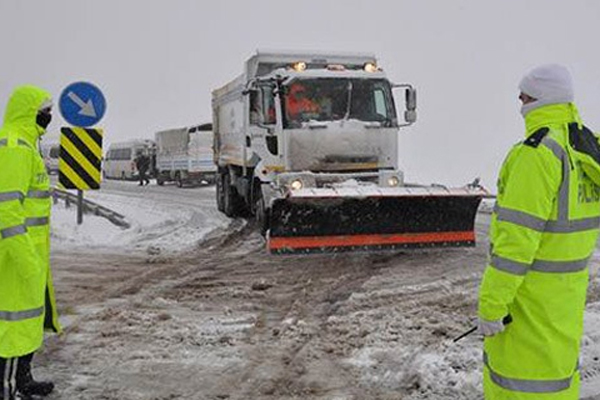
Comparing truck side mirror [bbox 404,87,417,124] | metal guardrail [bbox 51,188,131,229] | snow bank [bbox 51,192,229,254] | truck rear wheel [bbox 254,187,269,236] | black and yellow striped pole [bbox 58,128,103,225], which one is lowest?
snow bank [bbox 51,192,229,254]

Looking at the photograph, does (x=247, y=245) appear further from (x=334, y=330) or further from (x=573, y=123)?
(x=573, y=123)

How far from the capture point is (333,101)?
11609 mm

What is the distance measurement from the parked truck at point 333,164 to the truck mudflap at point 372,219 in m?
0.01

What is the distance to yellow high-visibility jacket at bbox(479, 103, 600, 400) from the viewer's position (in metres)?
2.98

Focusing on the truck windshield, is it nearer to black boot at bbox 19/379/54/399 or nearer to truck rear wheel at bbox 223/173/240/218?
Answer: truck rear wheel at bbox 223/173/240/218

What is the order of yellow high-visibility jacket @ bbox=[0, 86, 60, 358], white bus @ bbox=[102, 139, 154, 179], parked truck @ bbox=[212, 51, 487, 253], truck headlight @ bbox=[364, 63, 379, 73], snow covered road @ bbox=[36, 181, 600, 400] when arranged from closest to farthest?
yellow high-visibility jacket @ bbox=[0, 86, 60, 358] < snow covered road @ bbox=[36, 181, 600, 400] < parked truck @ bbox=[212, 51, 487, 253] < truck headlight @ bbox=[364, 63, 379, 73] < white bus @ bbox=[102, 139, 154, 179]

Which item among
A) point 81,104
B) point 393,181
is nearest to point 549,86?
point 393,181

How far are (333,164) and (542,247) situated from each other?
836cm

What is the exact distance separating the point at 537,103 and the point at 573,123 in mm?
179

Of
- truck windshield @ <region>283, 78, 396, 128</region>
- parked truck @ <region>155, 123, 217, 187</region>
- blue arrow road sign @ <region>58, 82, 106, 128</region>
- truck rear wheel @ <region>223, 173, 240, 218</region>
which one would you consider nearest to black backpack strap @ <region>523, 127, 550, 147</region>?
truck windshield @ <region>283, 78, 396, 128</region>

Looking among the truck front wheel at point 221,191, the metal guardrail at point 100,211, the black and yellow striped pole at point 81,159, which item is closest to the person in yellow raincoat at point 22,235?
the black and yellow striped pole at point 81,159

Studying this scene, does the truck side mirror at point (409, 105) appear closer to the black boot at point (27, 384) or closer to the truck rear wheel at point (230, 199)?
the truck rear wheel at point (230, 199)

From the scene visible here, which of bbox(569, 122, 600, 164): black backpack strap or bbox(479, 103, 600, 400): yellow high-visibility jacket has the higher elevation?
bbox(569, 122, 600, 164): black backpack strap

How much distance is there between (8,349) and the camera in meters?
4.33
